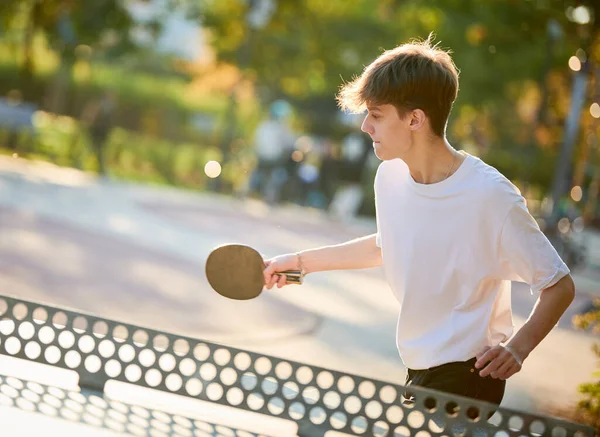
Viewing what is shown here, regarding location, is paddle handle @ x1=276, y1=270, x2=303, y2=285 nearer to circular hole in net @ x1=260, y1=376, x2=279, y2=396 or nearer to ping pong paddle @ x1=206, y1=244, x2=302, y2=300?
ping pong paddle @ x1=206, y1=244, x2=302, y2=300

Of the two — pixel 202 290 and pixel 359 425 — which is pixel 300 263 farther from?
pixel 202 290

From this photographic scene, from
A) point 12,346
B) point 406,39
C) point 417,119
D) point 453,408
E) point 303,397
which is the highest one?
point 406,39

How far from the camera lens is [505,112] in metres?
30.9

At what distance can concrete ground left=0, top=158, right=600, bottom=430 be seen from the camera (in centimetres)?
Answer: 661

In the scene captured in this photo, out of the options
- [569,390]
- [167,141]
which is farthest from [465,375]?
[167,141]

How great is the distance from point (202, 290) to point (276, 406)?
19.1 feet

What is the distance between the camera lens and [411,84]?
2697 millimetres

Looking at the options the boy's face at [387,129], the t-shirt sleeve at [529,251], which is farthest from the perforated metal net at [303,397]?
the boy's face at [387,129]

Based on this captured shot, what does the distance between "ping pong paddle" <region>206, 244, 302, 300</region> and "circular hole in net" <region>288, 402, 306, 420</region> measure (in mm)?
325

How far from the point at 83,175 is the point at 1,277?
1131 cm

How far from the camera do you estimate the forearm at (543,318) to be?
2568 mm

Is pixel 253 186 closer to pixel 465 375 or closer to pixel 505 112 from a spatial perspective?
pixel 505 112

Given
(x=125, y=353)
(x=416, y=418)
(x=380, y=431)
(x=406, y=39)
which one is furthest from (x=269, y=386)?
(x=406, y=39)

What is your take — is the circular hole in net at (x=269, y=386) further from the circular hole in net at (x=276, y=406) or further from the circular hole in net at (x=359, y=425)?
the circular hole in net at (x=359, y=425)
